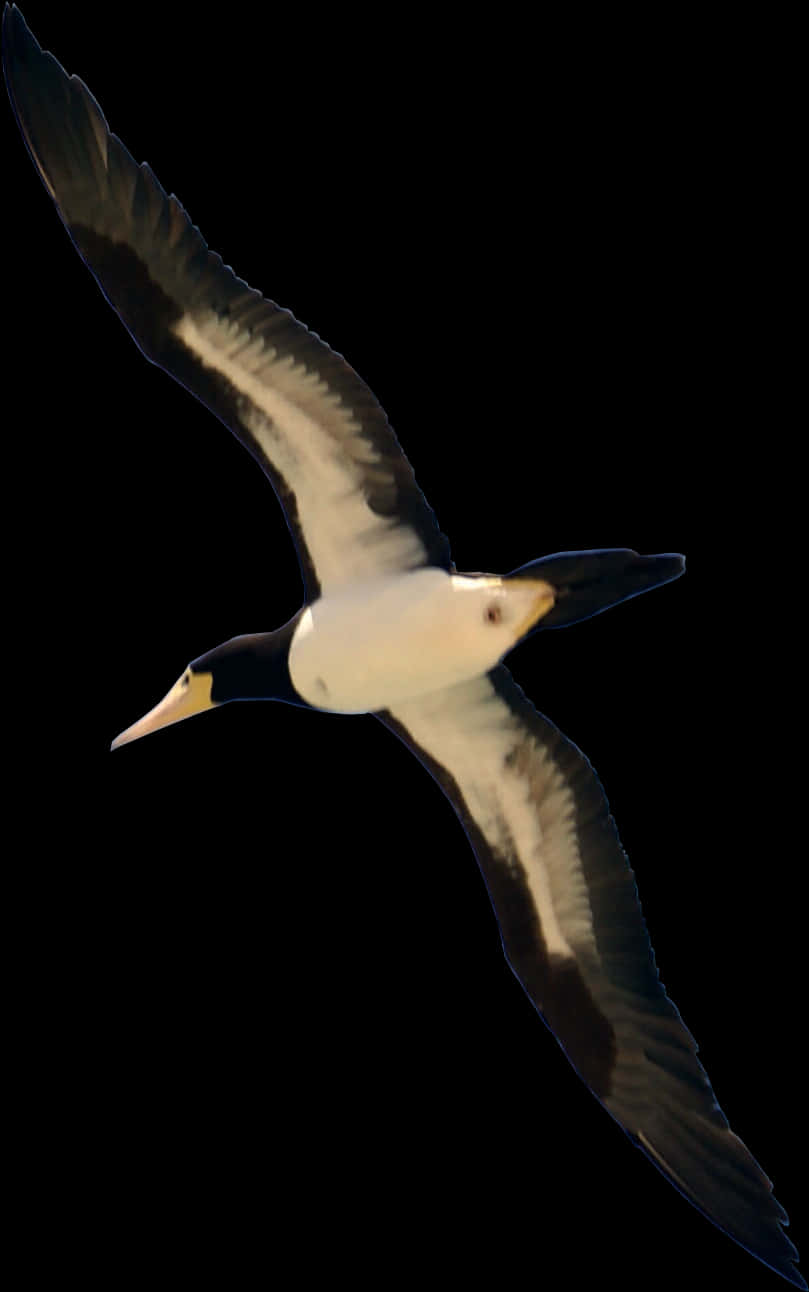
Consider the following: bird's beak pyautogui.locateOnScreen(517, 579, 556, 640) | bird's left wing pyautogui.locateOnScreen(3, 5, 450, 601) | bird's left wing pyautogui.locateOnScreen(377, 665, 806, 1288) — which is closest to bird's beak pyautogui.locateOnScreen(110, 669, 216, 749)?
bird's left wing pyautogui.locateOnScreen(3, 5, 450, 601)

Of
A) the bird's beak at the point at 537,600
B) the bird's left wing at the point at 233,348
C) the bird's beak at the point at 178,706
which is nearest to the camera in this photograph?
the bird's left wing at the point at 233,348

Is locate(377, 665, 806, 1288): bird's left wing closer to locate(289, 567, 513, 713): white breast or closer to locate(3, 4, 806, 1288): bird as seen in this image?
locate(3, 4, 806, 1288): bird

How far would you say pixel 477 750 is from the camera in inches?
296

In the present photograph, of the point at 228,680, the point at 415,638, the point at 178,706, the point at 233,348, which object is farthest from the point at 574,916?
the point at 233,348

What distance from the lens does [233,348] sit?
7.00 meters

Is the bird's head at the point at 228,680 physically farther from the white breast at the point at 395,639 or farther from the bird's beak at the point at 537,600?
the bird's beak at the point at 537,600

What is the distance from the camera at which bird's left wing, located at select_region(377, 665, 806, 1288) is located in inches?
292

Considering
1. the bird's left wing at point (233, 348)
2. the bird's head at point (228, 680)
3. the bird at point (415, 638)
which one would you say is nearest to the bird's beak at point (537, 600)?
the bird at point (415, 638)

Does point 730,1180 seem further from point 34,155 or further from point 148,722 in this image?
point 34,155

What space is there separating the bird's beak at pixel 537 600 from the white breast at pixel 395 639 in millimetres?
96

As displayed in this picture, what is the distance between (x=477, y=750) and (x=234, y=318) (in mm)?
1785

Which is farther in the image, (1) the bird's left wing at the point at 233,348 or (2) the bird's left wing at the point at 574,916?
(2) the bird's left wing at the point at 574,916

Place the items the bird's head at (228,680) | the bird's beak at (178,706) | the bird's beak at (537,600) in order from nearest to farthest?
the bird's beak at (537,600) < the bird's head at (228,680) < the bird's beak at (178,706)

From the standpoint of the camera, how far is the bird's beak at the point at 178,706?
24.5 ft
